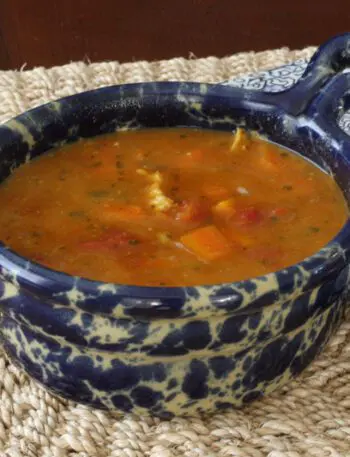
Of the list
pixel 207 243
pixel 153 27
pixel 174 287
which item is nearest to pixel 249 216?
pixel 207 243

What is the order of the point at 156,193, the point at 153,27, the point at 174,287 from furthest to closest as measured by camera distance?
the point at 153,27
the point at 156,193
the point at 174,287

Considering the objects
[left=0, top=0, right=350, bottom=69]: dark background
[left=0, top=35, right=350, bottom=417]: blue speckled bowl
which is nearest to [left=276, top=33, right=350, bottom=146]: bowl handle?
[left=0, top=35, right=350, bottom=417]: blue speckled bowl

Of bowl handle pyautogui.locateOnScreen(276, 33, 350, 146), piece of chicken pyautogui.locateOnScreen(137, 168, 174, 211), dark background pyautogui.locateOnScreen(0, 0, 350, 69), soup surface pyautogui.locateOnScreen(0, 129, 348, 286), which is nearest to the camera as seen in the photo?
soup surface pyautogui.locateOnScreen(0, 129, 348, 286)

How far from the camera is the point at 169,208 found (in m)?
1.39

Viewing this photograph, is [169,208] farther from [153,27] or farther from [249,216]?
[153,27]

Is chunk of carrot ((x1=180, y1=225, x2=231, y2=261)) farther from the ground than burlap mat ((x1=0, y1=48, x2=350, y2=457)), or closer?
farther from the ground

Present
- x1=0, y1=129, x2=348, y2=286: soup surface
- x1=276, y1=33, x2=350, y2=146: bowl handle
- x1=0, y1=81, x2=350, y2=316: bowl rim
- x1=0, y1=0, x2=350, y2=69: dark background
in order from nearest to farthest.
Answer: x1=0, y1=81, x2=350, y2=316: bowl rim < x1=0, y1=129, x2=348, y2=286: soup surface < x1=276, y1=33, x2=350, y2=146: bowl handle < x1=0, y1=0, x2=350, y2=69: dark background

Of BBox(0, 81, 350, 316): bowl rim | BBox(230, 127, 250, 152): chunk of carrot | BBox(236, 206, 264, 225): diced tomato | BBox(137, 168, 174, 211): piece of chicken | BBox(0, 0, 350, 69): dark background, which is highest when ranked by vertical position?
BBox(0, 81, 350, 316): bowl rim

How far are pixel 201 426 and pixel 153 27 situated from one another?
6.82 feet

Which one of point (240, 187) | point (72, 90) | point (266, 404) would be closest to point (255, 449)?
point (266, 404)

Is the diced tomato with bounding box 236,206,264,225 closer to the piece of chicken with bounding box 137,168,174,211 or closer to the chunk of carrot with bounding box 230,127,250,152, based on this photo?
the piece of chicken with bounding box 137,168,174,211

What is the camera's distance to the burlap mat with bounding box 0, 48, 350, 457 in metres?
1.29

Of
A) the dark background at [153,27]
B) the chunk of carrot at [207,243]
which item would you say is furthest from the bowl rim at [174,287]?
the dark background at [153,27]

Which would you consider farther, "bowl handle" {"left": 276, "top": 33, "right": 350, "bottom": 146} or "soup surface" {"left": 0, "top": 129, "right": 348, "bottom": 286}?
"bowl handle" {"left": 276, "top": 33, "right": 350, "bottom": 146}
